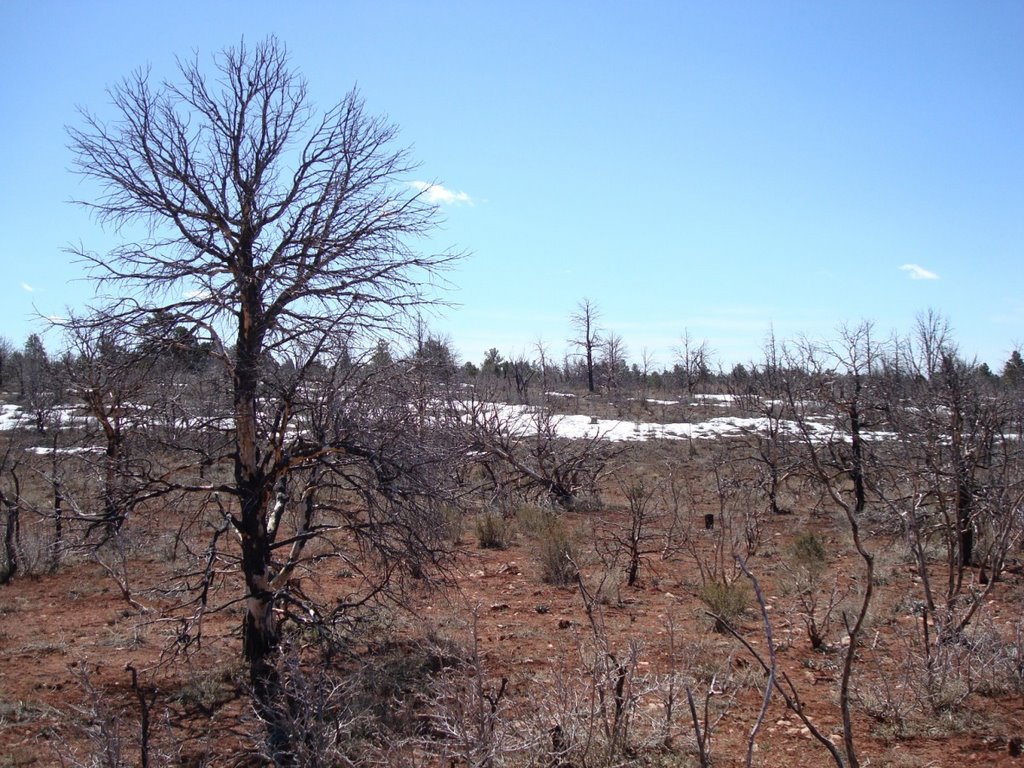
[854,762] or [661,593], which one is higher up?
[854,762]

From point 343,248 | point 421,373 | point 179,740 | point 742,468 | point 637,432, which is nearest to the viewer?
point 179,740

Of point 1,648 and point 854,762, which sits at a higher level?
point 854,762

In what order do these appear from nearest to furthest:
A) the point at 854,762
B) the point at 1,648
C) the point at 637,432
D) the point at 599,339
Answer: the point at 854,762 < the point at 1,648 < the point at 637,432 < the point at 599,339

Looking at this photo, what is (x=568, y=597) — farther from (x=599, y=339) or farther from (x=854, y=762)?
(x=599, y=339)

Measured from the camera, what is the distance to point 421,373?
6.69 meters

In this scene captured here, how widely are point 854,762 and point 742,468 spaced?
69.9ft

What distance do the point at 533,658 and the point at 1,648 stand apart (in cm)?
573

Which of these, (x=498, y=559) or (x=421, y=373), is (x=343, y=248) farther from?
(x=498, y=559)

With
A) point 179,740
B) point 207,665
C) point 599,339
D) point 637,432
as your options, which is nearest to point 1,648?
point 207,665

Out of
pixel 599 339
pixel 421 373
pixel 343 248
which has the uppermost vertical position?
pixel 599 339

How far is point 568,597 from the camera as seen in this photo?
32.5ft

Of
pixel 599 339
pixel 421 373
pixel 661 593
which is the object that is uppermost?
pixel 599 339

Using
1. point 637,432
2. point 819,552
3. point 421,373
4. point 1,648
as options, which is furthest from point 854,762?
point 637,432

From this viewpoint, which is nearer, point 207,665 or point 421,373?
point 421,373
